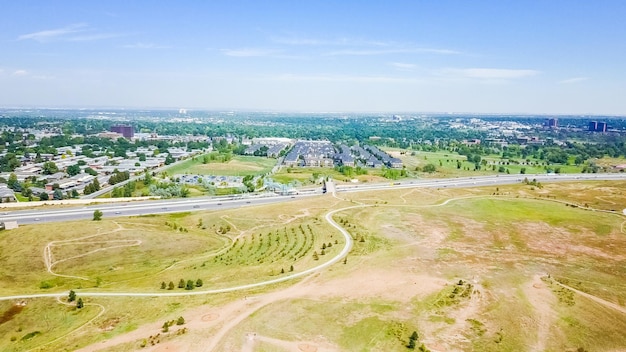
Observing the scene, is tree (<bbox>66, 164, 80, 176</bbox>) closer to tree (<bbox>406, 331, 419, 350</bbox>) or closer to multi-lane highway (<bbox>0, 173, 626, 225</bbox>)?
multi-lane highway (<bbox>0, 173, 626, 225</bbox>)

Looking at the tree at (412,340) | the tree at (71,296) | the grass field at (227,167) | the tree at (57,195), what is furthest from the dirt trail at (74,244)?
the grass field at (227,167)

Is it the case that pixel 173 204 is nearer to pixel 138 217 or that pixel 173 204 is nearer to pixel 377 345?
pixel 138 217

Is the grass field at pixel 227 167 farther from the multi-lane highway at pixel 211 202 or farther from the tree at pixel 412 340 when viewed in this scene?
the tree at pixel 412 340

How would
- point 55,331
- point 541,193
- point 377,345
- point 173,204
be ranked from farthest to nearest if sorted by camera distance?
point 541,193 < point 173,204 < point 55,331 < point 377,345

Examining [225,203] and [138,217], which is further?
[225,203]

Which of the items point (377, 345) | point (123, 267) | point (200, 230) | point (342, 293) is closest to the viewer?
point (377, 345)

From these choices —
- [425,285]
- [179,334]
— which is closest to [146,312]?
[179,334]

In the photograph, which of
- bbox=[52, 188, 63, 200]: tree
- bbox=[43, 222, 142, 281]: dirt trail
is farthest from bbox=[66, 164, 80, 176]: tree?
bbox=[43, 222, 142, 281]: dirt trail
